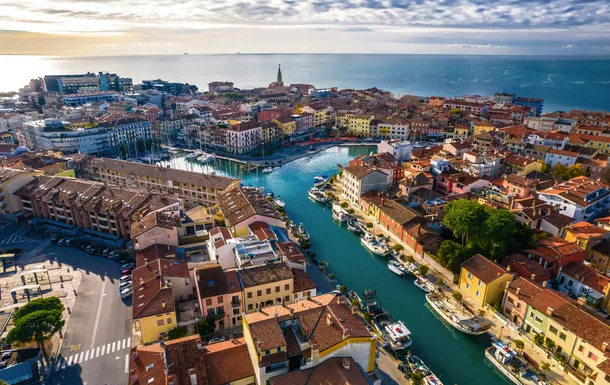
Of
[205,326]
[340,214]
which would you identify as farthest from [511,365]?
[340,214]

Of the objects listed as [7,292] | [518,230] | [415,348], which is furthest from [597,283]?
[7,292]

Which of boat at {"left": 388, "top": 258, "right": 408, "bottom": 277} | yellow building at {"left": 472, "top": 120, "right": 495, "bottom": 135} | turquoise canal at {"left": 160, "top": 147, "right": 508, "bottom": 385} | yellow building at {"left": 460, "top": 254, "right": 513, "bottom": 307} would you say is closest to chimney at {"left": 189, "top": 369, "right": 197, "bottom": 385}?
turquoise canal at {"left": 160, "top": 147, "right": 508, "bottom": 385}

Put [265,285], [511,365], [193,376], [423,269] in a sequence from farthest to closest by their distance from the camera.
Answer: [423,269] → [265,285] → [511,365] → [193,376]

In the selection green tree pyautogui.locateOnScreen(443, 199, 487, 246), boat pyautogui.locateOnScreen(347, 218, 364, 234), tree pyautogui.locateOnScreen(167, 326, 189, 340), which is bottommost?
boat pyautogui.locateOnScreen(347, 218, 364, 234)

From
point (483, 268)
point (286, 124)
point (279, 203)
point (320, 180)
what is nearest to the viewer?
point (483, 268)

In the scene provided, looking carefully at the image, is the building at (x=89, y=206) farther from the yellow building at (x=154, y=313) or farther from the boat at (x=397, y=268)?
the boat at (x=397, y=268)

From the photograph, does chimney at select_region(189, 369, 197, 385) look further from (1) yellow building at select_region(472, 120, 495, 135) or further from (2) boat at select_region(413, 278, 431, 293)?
(1) yellow building at select_region(472, 120, 495, 135)

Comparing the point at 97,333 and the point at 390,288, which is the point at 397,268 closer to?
the point at 390,288
